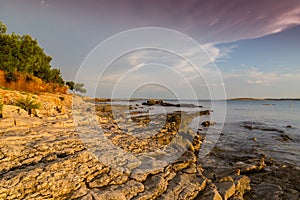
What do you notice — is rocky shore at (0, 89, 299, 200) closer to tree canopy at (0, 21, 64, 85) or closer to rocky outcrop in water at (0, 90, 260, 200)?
rocky outcrop in water at (0, 90, 260, 200)

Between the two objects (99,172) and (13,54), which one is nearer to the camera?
(99,172)

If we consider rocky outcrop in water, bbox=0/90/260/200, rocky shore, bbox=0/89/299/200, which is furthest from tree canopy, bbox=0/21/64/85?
rocky outcrop in water, bbox=0/90/260/200

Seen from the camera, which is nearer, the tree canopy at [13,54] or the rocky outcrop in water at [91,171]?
the rocky outcrop in water at [91,171]

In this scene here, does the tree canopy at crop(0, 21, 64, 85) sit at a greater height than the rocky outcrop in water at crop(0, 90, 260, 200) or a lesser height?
greater

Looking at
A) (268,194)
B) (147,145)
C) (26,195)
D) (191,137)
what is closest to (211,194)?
(268,194)

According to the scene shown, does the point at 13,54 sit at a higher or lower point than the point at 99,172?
higher

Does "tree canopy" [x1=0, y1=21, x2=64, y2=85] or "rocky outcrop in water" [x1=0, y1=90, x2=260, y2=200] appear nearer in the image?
"rocky outcrop in water" [x1=0, y1=90, x2=260, y2=200]

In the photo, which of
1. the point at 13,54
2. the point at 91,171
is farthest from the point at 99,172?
the point at 13,54

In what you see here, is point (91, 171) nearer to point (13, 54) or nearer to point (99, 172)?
point (99, 172)

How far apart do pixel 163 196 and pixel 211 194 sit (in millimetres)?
1637

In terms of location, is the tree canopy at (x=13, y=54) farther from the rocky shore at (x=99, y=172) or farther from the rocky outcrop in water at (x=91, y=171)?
the rocky outcrop in water at (x=91, y=171)

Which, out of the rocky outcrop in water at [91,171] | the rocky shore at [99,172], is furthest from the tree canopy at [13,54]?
the rocky outcrop in water at [91,171]

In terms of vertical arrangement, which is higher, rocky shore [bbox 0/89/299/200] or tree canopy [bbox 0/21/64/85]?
tree canopy [bbox 0/21/64/85]

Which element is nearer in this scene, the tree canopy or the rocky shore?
the rocky shore
